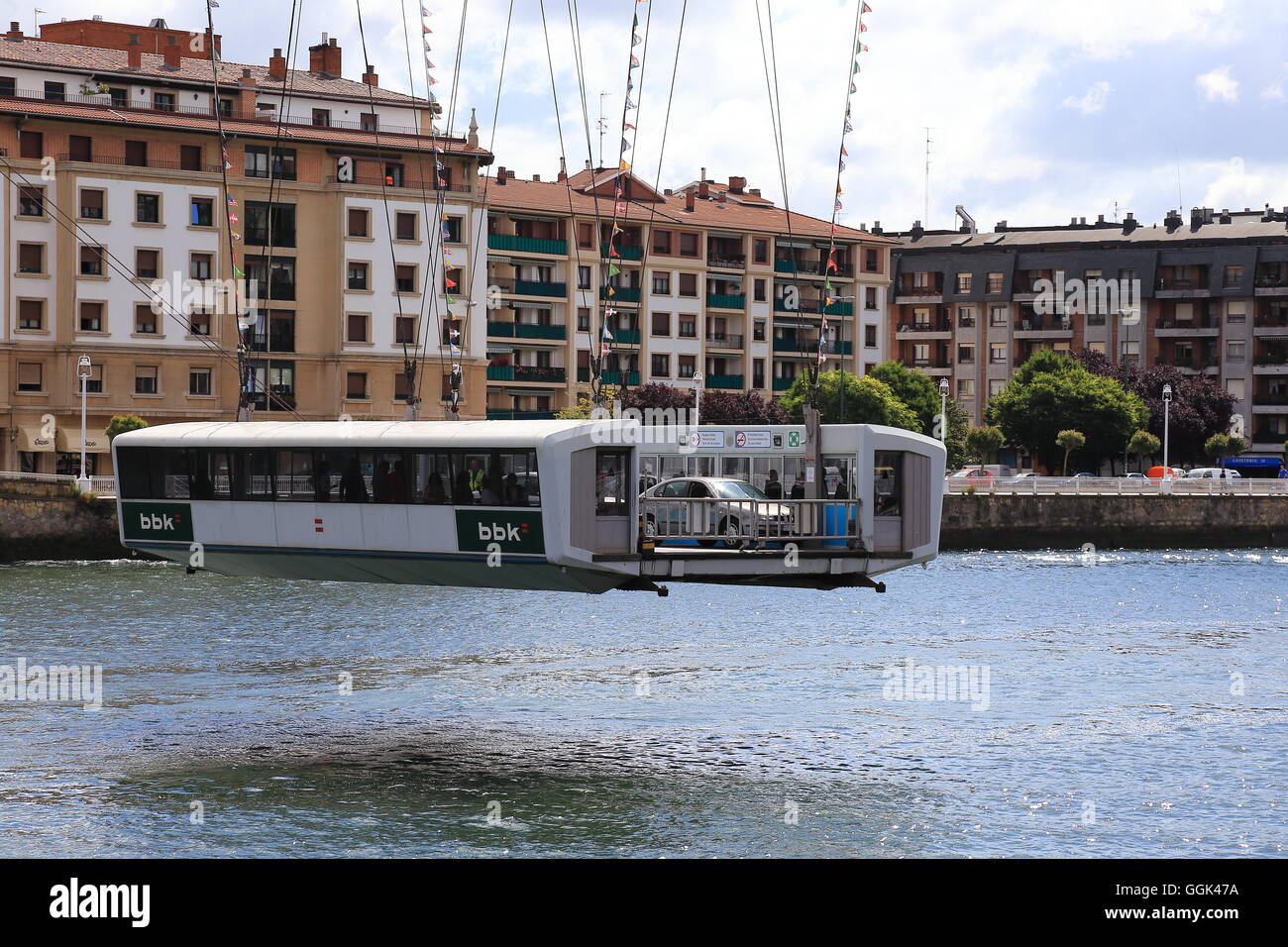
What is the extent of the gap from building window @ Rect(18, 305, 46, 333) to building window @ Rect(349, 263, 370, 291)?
17.2 meters

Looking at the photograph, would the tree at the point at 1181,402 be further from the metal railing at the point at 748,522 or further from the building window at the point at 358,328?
the metal railing at the point at 748,522

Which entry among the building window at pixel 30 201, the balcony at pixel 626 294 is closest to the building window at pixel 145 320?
the building window at pixel 30 201

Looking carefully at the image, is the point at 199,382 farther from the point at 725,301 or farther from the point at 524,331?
the point at 725,301

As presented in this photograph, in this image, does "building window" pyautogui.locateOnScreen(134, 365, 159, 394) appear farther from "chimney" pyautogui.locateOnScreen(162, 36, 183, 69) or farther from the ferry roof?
the ferry roof

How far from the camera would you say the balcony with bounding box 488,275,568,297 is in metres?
128

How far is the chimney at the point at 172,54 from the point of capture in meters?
108

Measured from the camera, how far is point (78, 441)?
3903 inches

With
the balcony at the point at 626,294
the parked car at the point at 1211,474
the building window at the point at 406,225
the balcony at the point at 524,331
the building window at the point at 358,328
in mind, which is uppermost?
the building window at the point at 406,225

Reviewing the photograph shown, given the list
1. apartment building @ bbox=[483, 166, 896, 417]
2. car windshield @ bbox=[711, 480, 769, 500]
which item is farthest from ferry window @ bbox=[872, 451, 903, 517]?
apartment building @ bbox=[483, 166, 896, 417]

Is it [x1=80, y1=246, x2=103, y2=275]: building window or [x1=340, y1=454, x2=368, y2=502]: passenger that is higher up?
[x1=80, y1=246, x2=103, y2=275]: building window

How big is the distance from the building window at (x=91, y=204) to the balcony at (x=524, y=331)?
3195 cm

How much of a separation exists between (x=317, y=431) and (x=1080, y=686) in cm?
2663
